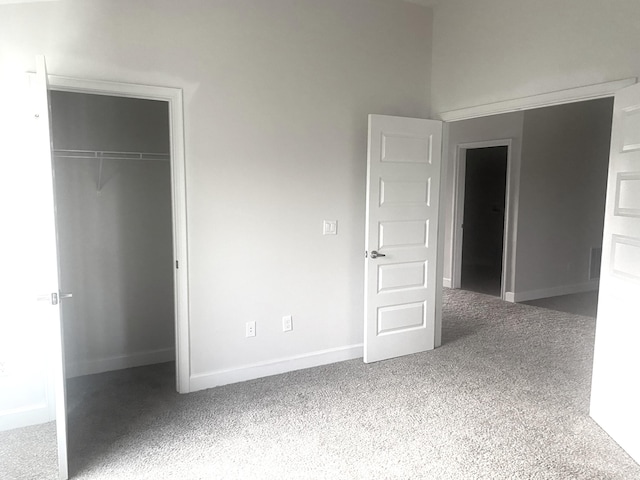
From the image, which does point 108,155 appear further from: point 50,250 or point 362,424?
point 362,424

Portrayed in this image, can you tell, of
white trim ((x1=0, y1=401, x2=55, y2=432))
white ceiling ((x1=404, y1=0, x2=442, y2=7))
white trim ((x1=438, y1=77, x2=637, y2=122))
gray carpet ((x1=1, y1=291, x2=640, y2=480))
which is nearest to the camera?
gray carpet ((x1=1, y1=291, x2=640, y2=480))

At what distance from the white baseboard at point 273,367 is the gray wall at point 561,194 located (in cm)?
319

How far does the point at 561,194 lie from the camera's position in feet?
20.1

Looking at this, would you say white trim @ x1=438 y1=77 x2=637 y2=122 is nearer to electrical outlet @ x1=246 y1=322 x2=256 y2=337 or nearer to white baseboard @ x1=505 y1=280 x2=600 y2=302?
electrical outlet @ x1=246 y1=322 x2=256 y2=337

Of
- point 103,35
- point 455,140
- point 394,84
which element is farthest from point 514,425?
point 455,140

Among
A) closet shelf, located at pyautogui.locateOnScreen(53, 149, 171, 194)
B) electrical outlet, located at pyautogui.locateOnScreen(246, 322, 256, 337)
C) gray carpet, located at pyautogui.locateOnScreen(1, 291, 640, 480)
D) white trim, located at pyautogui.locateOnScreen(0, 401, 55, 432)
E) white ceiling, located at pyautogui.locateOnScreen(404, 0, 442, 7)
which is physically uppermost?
white ceiling, located at pyautogui.locateOnScreen(404, 0, 442, 7)

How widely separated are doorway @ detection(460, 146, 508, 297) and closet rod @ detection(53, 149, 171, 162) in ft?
17.4

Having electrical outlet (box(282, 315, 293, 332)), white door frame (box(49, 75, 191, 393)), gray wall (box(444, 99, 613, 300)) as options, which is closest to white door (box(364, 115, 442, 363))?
electrical outlet (box(282, 315, 293, 332))

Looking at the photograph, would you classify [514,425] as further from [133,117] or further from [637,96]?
[133,117]

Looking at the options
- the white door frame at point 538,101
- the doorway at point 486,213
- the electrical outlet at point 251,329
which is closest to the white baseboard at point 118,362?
the electrical outlet at point 251,329

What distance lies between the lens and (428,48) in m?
3.97

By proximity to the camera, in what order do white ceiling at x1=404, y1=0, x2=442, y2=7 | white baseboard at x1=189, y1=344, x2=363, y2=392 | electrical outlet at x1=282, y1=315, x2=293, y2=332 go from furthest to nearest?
white ceiling at x1=404, y1=0, x2=442, y2=7, electrical outlet at x1=282, y1=315, x2=293, y2=332, white baseboard at x1=189, y1=344, x2=363, y2=392

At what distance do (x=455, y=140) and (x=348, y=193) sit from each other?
334cm

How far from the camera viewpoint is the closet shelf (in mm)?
3328
